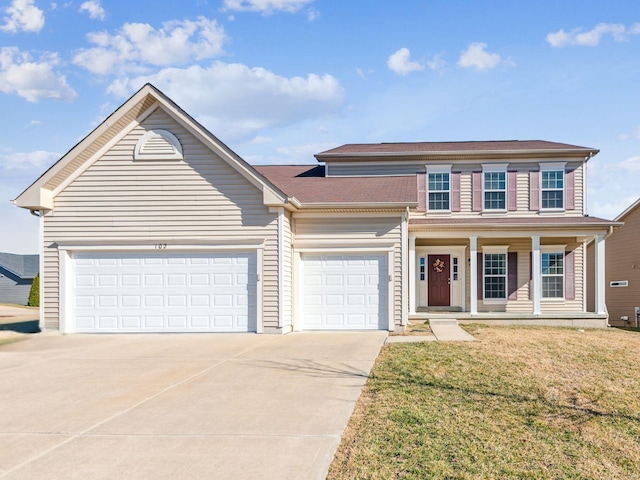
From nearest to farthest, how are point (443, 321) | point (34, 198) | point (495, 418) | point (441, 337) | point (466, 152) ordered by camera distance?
point (495, 418) < point (441, 337) < point (34, 198) < point (443, 321) < point (466, 152)

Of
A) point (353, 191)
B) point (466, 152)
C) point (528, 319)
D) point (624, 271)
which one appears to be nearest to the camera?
point (353, 191)

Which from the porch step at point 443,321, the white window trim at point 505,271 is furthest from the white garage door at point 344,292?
the white window trim at point 505,271

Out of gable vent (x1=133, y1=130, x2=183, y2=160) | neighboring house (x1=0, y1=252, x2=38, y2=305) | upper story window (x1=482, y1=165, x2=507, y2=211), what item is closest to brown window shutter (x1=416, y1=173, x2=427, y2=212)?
upper story window (x1=482, y1=165, x2=507, y2=211)

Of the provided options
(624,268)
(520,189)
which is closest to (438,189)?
(520,189)

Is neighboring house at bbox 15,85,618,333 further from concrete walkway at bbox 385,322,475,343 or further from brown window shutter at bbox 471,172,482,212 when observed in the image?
brown window shutter at bbox 471,172,482,212

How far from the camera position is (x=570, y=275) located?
2098cm

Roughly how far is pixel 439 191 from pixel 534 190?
3221mm

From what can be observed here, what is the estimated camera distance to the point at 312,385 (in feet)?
27.7

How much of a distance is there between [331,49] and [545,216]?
34.2 feet

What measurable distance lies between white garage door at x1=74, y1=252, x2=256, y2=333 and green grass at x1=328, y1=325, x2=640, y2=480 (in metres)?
4.96

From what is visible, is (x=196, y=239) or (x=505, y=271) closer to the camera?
(x=196, y=239)

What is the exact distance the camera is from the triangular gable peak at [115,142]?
47.9 ft

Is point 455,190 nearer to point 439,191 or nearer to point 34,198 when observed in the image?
point 439,191

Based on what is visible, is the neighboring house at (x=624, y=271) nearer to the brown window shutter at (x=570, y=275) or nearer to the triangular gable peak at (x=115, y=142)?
the brown window shutter at (x=570, y=275)
